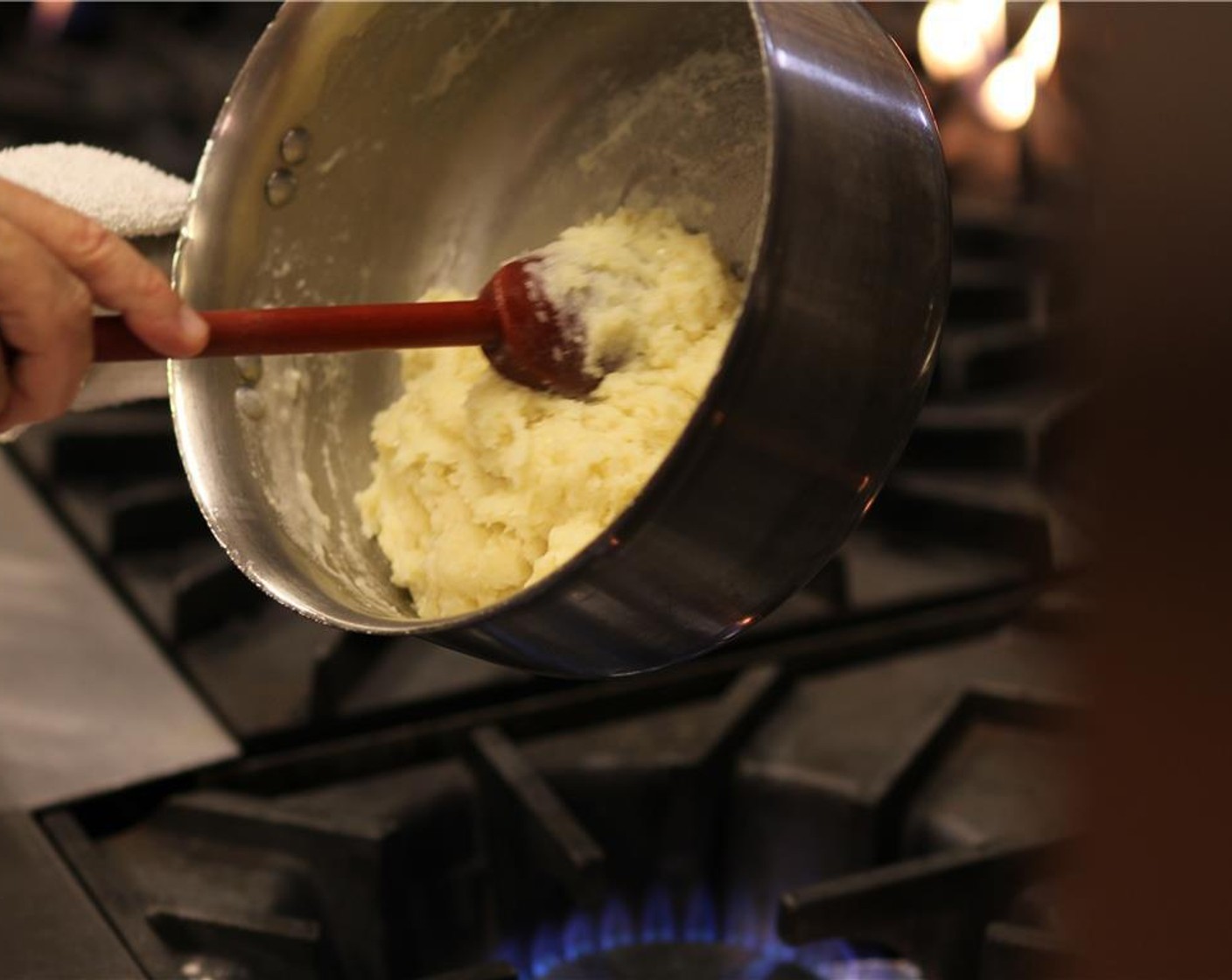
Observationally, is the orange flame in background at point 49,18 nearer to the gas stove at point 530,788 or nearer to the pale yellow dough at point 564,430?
the gas stove at point 530,788

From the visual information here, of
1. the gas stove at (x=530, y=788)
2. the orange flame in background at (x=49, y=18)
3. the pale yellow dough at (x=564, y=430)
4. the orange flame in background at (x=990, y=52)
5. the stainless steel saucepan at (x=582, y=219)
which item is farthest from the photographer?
the orange flame in background at (x=49, y=18)

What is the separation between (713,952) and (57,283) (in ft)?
2.05

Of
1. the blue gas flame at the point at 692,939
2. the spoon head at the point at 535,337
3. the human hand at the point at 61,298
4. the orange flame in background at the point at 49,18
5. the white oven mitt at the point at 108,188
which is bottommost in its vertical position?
the blue gas flame at the point at 692,939

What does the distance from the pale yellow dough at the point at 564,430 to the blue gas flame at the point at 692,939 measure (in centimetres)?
33

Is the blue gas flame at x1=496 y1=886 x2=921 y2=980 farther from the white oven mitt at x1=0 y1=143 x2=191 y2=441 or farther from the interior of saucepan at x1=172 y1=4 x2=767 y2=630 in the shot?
the white oven mitt at x1=0 y1=143 x2=191 y2=441

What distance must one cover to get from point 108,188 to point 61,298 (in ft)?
0.63

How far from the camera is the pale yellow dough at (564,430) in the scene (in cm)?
63

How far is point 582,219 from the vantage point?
778 millimetres

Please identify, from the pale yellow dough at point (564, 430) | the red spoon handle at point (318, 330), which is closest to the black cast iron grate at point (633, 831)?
the pale yellow dough at point (564, 430)

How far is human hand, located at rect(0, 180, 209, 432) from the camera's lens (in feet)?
1.73

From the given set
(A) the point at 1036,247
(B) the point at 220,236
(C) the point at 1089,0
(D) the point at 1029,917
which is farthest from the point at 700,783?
(A) the point at 1036,247

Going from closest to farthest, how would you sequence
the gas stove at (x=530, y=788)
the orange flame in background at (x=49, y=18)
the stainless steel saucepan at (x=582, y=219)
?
1. the stainless steel saucepan at (x=582, y=219)
2. the gas stove at (x=530, y=788)
3. the orange flame in background at (x=49, y=18)

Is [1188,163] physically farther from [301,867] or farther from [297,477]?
[301,867]

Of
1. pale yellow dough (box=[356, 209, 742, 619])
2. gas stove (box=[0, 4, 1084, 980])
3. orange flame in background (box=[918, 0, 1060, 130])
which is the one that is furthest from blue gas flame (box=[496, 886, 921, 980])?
orange flame in background (box=[918, 0, 1060, 130])
